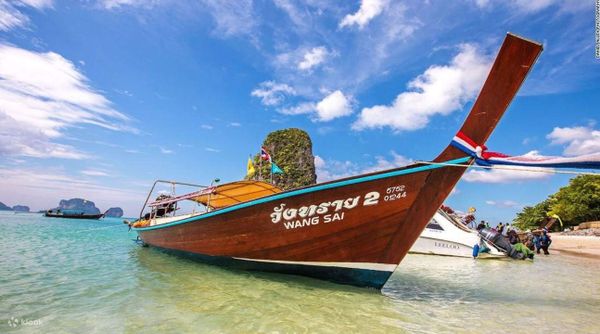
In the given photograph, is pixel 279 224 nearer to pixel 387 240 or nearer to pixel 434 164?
pixel 387 240

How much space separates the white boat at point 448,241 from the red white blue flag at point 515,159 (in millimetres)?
9077

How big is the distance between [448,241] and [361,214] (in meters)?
9.80

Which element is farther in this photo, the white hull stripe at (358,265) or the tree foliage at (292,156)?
the tree foliage at (292,156)

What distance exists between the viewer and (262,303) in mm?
4660

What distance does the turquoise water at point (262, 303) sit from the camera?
3789 mm

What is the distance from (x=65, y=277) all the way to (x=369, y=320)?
6112 millimetres

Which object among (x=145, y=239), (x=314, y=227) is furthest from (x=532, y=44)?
(x=145, y=239)

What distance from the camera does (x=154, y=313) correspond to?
411 centimetres

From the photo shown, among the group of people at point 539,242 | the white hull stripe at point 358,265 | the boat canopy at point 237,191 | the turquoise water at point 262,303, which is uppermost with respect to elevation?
the boat canopy at point 237,191

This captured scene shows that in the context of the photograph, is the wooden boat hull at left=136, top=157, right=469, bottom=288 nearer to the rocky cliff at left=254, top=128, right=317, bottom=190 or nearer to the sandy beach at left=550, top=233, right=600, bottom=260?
the sandy beach at left=550, top=233, right=600, bottom=260

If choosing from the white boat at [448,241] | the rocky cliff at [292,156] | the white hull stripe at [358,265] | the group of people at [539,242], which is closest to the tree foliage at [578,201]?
the group of people at [539,242]

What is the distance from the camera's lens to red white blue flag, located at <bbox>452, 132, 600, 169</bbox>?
12.2 feet

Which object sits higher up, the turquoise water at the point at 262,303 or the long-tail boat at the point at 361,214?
the long-tail boat at the point at 361,214

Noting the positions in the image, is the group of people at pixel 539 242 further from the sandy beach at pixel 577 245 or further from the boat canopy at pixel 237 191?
the boat canopy at pixel 237 191
